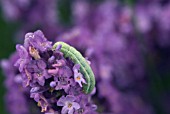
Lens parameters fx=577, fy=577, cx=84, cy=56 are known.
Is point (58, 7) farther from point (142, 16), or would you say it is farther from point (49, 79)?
point (49, 79)

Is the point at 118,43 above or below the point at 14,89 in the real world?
above

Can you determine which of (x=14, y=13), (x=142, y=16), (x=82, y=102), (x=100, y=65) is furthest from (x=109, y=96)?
(x=14, y=13)

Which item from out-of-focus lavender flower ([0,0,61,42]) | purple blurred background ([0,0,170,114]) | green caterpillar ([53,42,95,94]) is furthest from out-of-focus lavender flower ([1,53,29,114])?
out-of-focus lavender flower ([0,0,61,42])

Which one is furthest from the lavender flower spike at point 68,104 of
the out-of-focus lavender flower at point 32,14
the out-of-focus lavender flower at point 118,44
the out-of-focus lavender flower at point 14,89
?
the out-of-focus lavender flower at point 32,14

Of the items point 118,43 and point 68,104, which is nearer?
Answer: point 68,104

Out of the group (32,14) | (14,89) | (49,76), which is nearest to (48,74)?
(49,76)

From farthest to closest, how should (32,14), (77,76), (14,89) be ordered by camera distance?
(32,14) → (14,89) → (77,76)

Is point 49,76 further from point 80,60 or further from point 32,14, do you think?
point 32,14

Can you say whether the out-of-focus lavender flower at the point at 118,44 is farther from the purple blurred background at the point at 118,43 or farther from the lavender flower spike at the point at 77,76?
the lavender flower spike at the point at 77,76

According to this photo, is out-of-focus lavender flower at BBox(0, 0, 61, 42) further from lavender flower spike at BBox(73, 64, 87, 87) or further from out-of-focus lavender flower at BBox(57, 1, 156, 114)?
lavender flower spike at BBox(73, 64, 87, 87)
